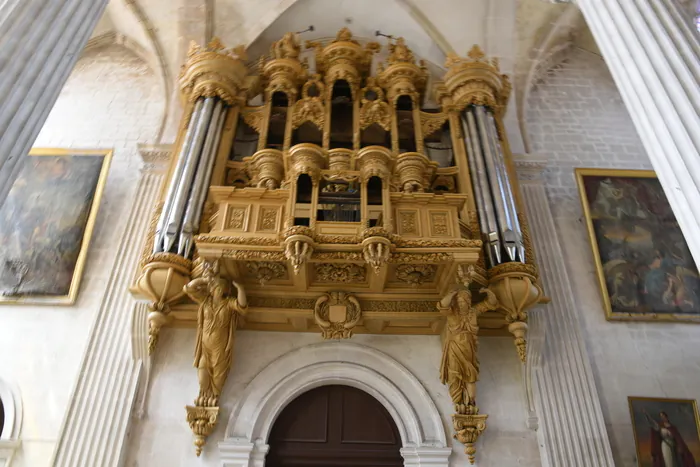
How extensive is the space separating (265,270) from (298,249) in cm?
79

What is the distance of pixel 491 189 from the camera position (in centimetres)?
754

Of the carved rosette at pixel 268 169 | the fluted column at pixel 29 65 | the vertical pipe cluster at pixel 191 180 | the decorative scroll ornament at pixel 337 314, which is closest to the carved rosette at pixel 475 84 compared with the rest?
the carved rosette at pixel 268 169

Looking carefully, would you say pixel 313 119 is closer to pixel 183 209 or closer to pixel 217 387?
pixel 183 209

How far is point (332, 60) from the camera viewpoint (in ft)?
30.3

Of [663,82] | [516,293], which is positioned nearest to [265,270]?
[516,293]

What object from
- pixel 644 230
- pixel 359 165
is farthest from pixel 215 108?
pixel 644 230

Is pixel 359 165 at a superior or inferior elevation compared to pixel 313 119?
inferior

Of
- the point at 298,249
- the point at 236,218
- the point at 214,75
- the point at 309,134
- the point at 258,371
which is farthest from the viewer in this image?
the point at 309,134

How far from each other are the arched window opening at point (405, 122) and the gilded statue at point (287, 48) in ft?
6.47

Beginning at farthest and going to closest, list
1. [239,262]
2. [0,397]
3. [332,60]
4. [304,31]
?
[304,31] < [332,60] < [0,397] < [239,262]

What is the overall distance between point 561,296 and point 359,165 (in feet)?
11.0

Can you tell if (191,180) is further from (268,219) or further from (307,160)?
(307,160)

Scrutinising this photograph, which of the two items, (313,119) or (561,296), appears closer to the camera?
(561,296)

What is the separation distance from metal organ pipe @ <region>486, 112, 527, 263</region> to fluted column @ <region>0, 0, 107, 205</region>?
5240mm
